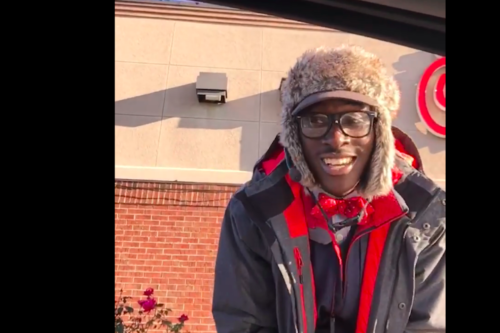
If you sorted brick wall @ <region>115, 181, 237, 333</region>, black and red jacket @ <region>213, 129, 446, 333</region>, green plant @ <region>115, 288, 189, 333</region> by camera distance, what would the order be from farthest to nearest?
brick wall @ <region>115, 181, 237, 333</region> < green plant @ <region>115, 288, 189, 333</region> < black and red jacket @ <region>213, 129, 446, 333</region>

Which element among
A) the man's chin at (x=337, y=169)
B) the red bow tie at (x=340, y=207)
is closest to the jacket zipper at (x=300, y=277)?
the red bow tie at (x=340, y=207)

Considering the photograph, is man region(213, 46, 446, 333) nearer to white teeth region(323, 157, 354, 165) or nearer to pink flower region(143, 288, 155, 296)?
white teeth region(323, 157, 354, 165)

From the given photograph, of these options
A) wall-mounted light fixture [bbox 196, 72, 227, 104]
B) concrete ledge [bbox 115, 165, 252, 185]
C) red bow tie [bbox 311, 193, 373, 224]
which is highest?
wall-mounted light fixture [bbox 196, 72, 227, 104]

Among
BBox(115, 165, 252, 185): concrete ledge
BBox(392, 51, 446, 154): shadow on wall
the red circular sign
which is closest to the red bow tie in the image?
BBox(392, 51, 446, 154): shadow on wall

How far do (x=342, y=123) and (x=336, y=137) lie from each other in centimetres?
4

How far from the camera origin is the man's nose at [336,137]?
4.03ft

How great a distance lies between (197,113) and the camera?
9.15 feet

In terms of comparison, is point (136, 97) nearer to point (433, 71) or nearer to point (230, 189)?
point (230, 189)

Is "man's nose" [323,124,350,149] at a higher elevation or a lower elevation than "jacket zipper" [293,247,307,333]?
higher

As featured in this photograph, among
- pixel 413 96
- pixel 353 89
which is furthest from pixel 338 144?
pixel 413 96

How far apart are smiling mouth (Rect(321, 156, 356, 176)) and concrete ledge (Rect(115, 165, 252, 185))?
1.75m

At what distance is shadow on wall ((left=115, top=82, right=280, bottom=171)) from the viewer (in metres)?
2.67

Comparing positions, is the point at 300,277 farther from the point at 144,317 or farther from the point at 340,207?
the point at 144,317

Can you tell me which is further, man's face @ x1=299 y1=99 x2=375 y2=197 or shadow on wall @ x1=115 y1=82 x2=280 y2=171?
shadow on wall @ x1=115 y1=82 x2=280 y2=171
